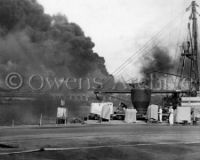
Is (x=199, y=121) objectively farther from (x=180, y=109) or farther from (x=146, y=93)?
(x=146, y=93)

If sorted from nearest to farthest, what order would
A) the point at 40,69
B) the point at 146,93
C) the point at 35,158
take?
the point at 35,158
the point at 146,93
the point at 40,69

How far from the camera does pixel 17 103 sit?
170375mm

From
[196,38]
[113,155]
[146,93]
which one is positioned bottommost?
[113,155]

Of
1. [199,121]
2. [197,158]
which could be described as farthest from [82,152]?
[199,121]

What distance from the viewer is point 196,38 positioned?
62.3m

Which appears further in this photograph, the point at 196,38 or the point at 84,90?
the point at 84,90

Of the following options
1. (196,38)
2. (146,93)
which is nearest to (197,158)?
(146,93)

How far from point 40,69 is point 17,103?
23.9 meters

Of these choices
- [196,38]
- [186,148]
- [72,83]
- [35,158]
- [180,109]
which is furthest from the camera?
[72,83]

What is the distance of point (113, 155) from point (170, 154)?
1.98m

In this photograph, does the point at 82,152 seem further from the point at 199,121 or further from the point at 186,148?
the point at 199,121

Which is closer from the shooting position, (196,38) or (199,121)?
(199,121)

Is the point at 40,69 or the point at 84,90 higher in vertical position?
the point at 40,69

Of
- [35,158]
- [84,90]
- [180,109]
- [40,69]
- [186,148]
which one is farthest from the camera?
[40,69]
